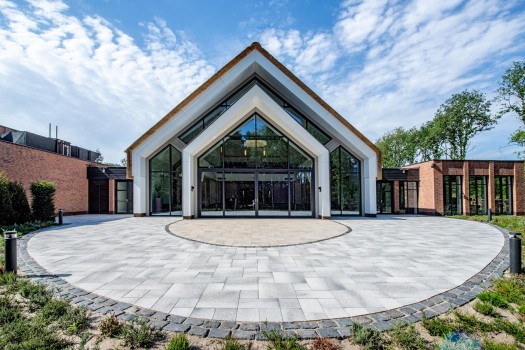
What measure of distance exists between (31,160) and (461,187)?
30.6 meters

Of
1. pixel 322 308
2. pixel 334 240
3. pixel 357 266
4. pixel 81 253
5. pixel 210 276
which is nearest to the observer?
pixel 322 308

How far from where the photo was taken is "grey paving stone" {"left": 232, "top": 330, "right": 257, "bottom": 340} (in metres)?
3.08

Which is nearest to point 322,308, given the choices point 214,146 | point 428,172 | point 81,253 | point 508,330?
point 508,330

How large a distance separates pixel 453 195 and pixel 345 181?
1023cm

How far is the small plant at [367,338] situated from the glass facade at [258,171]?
514 inches

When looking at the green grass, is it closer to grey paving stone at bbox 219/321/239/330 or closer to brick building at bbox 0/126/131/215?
grey paving stone at bbox 219/321/239/330

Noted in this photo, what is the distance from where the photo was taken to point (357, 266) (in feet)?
19.3

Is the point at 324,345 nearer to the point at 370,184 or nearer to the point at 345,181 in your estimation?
the point at 370,184

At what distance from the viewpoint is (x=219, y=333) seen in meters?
3.14

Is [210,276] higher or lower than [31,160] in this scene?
lower

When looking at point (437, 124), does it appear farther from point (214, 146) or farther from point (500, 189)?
point (214, 146)

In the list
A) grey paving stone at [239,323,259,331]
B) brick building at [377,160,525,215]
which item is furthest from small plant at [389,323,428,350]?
brick building at [377,160,525,215]

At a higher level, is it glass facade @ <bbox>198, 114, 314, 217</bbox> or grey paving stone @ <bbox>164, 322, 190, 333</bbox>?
glass facade @ <bbox>198, 114, 314, 217</bbox>

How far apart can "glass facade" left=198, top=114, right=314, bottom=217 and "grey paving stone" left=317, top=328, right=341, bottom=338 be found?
12.9 meters
